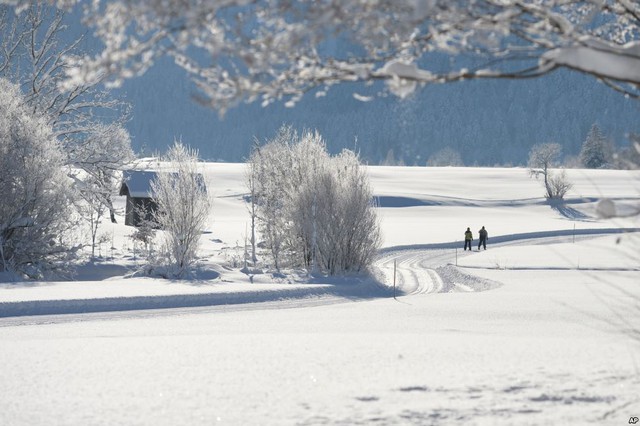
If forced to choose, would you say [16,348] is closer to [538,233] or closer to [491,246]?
[491,246]

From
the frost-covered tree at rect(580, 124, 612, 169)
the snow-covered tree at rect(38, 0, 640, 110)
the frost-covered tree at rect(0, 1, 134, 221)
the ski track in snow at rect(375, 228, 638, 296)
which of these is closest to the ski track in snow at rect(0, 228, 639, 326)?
the ski track in snow at rect(375, 228, 638, 296)

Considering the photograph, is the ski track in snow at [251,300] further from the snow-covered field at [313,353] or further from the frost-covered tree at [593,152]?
the frost-covered tree at [593,152]

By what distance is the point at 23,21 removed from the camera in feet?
109

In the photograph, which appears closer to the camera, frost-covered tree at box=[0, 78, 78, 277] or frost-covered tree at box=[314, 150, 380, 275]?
frost-covered tree at box=[0, 78, 78, 277]

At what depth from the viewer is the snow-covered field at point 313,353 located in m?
6.06

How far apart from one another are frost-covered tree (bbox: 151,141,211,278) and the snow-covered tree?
71.4ft

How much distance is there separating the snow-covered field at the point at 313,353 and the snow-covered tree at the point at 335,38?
3.60 feet

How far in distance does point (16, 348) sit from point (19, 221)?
16.2 m

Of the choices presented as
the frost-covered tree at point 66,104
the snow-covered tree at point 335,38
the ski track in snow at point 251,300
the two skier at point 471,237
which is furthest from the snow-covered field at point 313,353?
the two skier at point 471,237

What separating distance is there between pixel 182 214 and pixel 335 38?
74.4ft

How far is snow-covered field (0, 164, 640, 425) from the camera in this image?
19.9 feet

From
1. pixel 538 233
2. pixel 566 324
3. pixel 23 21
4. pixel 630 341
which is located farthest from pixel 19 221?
pixel 538 233

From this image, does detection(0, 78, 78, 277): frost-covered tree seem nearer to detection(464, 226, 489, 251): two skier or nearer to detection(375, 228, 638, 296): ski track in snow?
detection(375, 228, 638, 296): ski track in snow

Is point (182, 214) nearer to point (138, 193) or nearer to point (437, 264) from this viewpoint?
point (437, 264)
